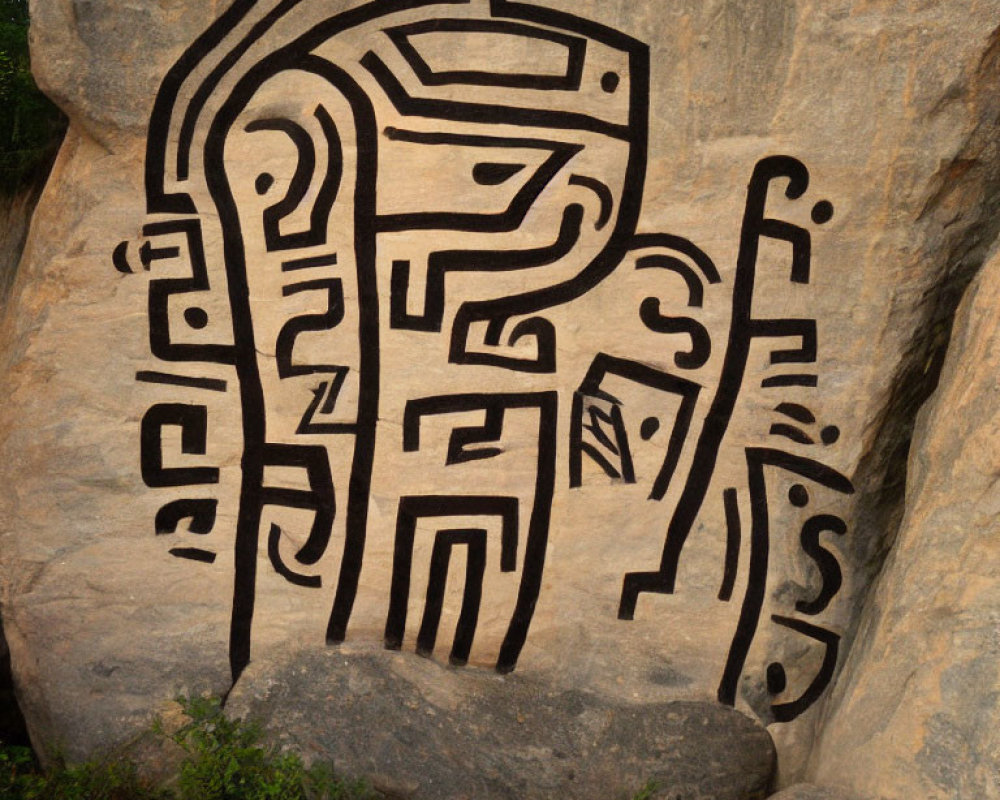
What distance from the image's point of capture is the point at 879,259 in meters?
3.79

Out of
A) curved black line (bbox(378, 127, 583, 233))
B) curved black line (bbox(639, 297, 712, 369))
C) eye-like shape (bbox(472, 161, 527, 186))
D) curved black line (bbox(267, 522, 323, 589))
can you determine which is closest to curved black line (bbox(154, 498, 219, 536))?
curved black line (bbox(267, 522, 323, 589))

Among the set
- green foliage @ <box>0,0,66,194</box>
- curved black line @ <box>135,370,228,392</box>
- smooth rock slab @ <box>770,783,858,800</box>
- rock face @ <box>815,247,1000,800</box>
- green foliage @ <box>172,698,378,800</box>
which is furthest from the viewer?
green foliage @ <box>0,0,66,194</box>

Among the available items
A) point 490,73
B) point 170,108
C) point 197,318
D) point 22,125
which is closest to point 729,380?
point 490,73

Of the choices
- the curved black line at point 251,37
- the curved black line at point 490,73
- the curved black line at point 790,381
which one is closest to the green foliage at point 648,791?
the curved black line at point 790,381

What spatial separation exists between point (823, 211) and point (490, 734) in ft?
5.85

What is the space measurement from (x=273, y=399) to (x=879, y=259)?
5.96ft

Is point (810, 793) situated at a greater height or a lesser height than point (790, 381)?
lesser

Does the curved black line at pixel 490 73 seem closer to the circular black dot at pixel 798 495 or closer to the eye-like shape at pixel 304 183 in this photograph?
the eye-like shape at pixel 304 183

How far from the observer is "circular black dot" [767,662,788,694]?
3.87 meters

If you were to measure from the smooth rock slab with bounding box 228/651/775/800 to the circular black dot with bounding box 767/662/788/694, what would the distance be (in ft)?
0.40

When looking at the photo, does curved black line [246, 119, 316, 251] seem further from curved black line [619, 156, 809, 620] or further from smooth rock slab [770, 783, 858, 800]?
smooth rock slab [770, 783, 858, 800]

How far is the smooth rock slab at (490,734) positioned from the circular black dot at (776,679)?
12cm

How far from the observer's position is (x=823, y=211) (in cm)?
382

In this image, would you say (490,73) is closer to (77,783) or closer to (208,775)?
(208,775)
